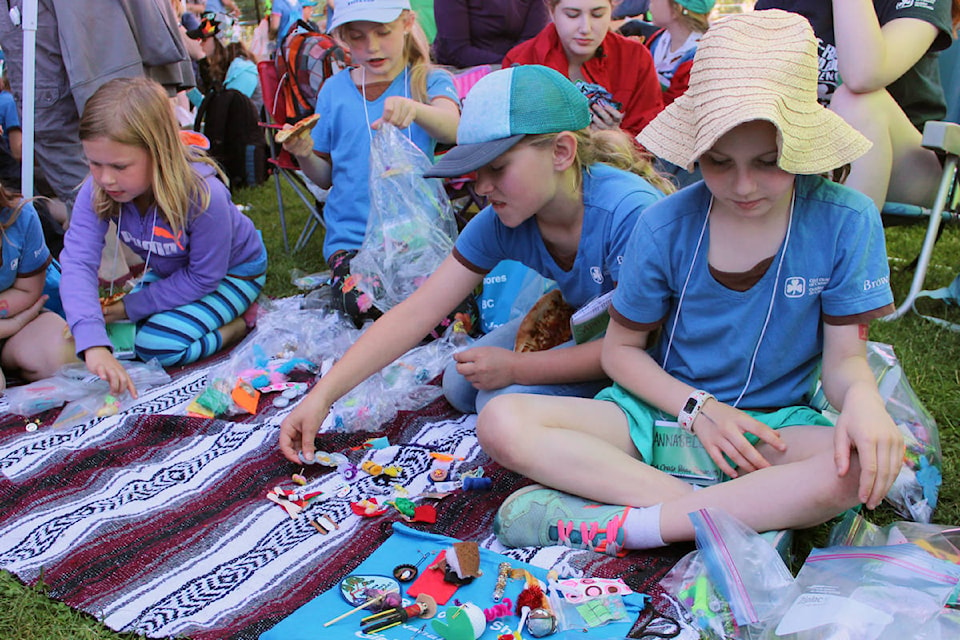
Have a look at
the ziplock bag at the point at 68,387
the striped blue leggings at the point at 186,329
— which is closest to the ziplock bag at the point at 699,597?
the ziplock bag at the point at 68,387

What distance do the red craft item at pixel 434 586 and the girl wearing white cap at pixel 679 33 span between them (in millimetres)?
2666

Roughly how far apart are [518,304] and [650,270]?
1.07 metres

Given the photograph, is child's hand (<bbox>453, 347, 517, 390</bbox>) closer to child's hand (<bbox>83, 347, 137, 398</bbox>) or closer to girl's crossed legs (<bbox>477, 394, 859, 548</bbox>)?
girl's crossed legs (<bbox>477, 394, 859, 548</bbox>)

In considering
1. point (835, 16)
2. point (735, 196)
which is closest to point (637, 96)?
point (835, 16)

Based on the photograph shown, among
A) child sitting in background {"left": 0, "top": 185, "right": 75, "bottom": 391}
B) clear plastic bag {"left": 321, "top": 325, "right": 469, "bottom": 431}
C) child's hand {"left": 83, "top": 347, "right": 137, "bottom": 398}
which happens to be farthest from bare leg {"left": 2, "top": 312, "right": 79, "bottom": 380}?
clear plastic bag {"left": 321, "top": 325, "right": 469, "bottom": 431}

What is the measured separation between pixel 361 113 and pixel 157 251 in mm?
1020

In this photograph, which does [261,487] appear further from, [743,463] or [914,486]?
[914,486]

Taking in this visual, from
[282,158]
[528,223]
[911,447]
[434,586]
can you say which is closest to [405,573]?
[434,586]

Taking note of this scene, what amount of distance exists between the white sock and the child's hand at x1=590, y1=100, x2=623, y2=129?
1.80m

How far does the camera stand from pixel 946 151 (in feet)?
9.10

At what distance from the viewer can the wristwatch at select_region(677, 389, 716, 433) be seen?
1.74 metres

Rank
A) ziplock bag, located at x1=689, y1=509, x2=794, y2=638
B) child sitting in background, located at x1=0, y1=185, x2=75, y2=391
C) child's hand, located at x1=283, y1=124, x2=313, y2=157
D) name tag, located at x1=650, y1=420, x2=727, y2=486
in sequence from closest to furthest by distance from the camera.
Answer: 1. ziplock bag, located at x1=689, y1=509, x2=794, y2=638
2. name tag, located at x1=650, y1=420, x2=727, y2=486
3. child sitting in background, located at x1=0, y1=185, x2=75, y2=391
4. child's hand, located at x1=283, y1=124, x2=313, y2=157

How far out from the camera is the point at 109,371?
106 inches

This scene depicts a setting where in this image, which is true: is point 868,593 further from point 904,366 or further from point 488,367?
point 904,366
